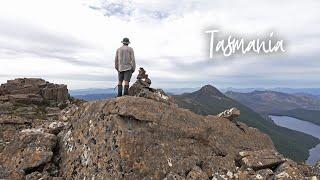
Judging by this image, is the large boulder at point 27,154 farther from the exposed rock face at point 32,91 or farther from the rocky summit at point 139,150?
the exposed rock face at point 32,91

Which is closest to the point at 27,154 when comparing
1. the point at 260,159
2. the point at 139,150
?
the point at 139,150

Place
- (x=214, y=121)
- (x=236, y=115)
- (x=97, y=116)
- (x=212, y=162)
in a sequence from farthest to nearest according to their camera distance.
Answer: (x=236, y=115) < (x=214, y=121) < (x=97, y=116) < (x=212, y=162)

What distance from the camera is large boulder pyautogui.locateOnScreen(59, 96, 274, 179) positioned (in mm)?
19266

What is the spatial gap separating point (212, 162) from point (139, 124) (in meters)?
4.52

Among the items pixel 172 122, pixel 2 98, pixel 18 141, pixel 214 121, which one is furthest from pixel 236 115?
pixel 2 98

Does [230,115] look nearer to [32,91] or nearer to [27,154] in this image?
[27,154]

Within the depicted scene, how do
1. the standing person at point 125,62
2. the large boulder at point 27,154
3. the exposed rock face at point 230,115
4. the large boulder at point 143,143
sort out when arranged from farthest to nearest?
the standing person at point 125,62 < the exposed rock face at point 230,115 < the large boulder at point 27,154 < the large boulder at point 143,143

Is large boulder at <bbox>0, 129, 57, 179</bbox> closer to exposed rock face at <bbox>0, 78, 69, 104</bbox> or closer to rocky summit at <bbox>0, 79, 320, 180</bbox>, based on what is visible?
rocky summit at <bbox>0, 79, 320, 180</bbox>

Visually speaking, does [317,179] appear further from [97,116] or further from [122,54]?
[122,54]

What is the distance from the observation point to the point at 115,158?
1925 cm

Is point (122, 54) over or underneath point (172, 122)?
over

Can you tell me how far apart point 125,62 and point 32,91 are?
272 feet

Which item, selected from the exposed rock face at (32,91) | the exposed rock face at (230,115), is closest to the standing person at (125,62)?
the exposed rock face at (230,115)

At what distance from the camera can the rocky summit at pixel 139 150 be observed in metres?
19.4
